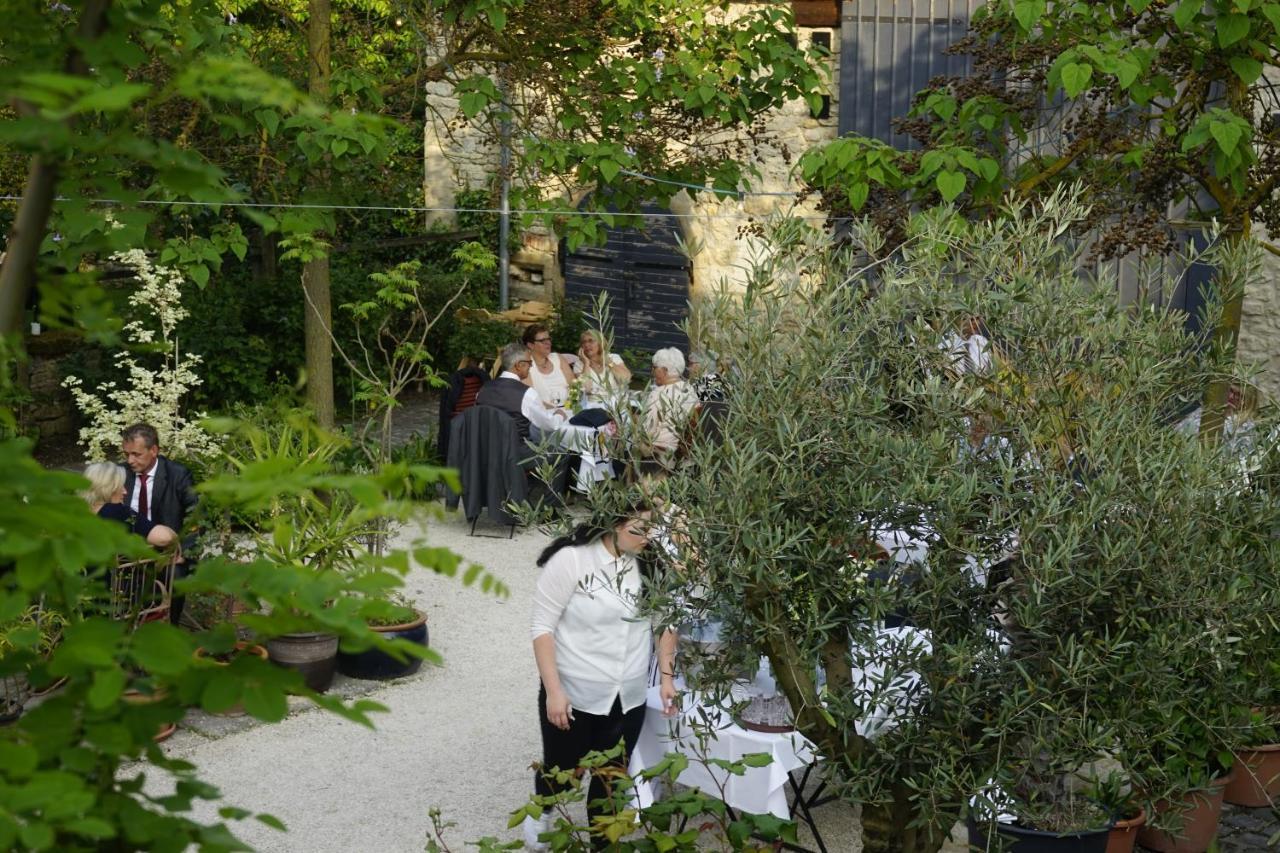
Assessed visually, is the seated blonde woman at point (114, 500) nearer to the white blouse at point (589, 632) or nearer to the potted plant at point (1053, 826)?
the white blouse at point (589, 632)

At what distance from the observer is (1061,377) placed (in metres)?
4.02

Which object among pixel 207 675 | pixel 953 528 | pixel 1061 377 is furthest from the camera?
pixel 1061 377

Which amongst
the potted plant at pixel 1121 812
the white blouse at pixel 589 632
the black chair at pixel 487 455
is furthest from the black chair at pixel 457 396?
the potted plant at pixel 1121 812

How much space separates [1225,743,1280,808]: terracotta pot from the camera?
598 centimetres

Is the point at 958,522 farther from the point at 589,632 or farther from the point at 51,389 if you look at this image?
the point at 51,389

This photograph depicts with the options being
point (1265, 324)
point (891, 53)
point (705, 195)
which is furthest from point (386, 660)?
point (891, 53)

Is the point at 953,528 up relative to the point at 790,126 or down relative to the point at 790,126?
down

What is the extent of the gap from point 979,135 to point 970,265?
3550mm

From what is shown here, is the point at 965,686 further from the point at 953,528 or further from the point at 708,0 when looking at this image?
the point at 708,0

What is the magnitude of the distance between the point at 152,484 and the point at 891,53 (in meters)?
8.04

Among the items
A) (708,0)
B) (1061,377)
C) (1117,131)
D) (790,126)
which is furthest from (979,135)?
(790,126)

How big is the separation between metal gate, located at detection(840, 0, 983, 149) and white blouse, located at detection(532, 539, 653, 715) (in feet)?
28.1

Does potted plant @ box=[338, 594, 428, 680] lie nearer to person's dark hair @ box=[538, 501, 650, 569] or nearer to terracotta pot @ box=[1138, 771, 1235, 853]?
person's dark hair @ box=[538, 501, 650, 569]

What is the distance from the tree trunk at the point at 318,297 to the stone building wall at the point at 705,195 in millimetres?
1673
